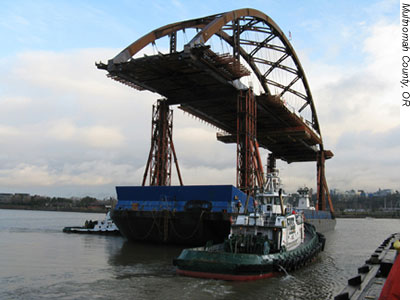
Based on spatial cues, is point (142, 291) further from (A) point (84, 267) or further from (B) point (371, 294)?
(B) point (371, 294)

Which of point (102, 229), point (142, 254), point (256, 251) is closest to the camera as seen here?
point (256, 251)

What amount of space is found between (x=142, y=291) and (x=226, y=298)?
3.49m

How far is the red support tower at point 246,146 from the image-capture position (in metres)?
38.5

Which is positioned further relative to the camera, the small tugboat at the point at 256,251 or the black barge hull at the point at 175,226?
the black barge hull at the point at 175,226

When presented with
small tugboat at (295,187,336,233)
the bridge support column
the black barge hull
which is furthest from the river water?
the bridge support column

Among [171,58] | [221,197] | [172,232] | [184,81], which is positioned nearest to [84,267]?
[172,232]

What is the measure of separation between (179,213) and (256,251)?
11.1 metres

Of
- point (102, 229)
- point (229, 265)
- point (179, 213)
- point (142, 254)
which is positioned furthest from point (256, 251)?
point (102, 229)

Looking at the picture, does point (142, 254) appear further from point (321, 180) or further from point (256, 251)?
point (321, 180)

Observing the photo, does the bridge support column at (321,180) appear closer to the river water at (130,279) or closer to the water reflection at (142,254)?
the river water at (130,279)

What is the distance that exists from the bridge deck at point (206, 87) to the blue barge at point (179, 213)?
1106cm

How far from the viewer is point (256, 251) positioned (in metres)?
19.1

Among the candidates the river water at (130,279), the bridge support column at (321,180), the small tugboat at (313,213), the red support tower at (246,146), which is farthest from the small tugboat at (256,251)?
the bridge support column at (321,180)

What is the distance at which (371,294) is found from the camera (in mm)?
9742
